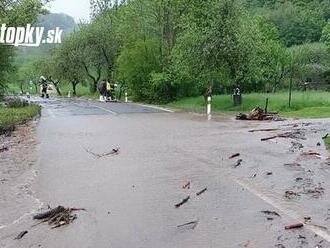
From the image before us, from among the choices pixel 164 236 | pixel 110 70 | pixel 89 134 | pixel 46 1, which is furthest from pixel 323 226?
pixel 110 70

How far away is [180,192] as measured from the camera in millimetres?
9156

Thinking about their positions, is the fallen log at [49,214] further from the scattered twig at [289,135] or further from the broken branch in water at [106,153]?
the scattered twig at [289,135]

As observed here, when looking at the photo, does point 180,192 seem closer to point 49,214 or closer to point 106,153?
point 49,214

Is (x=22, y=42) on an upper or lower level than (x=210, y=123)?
upper

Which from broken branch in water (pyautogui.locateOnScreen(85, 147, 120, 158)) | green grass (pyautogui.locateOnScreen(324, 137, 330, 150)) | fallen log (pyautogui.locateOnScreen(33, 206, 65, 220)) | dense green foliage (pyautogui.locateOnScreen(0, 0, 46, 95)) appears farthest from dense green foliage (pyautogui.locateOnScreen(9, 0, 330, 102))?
fallen log (pyautogui.locateOnScreen(33, 206, 65, 220))

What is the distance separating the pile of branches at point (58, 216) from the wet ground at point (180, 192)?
148mm

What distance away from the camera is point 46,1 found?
36.7 m

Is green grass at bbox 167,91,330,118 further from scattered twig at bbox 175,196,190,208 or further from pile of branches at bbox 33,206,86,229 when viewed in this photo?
pile of branches at bbox 33,206,86,229

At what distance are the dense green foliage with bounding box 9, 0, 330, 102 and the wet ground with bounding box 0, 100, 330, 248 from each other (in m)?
17.9

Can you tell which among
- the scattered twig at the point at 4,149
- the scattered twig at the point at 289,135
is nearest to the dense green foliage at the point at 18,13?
the scattered twig at the point at 4,149

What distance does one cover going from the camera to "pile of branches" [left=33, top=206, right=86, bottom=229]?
7625 mm

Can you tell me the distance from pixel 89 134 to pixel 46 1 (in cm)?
2065

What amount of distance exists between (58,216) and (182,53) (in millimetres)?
29334

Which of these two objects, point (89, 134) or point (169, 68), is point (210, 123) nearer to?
point (89, 134)
